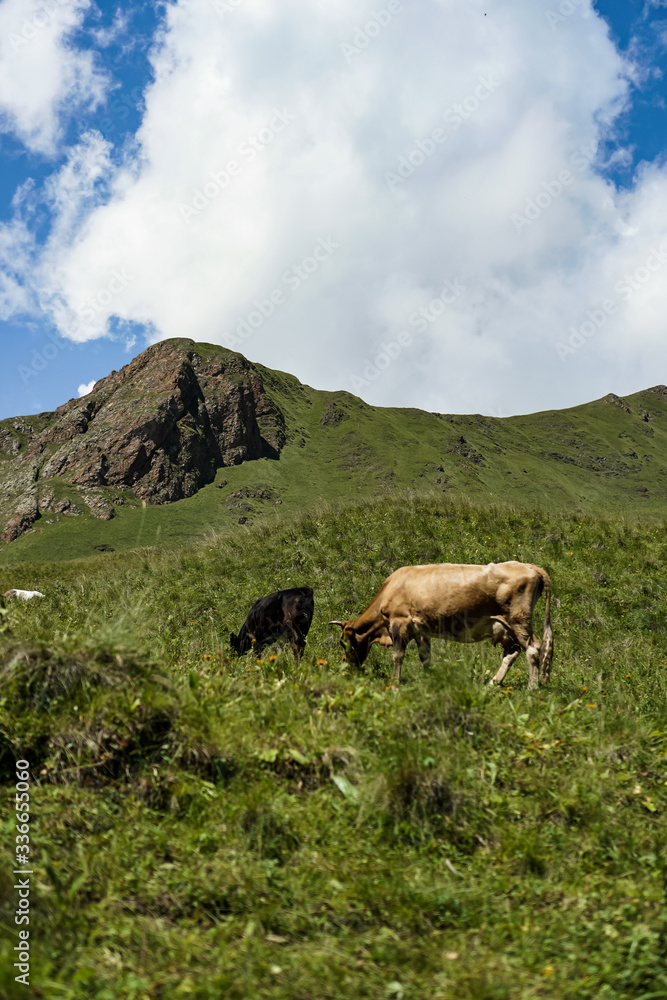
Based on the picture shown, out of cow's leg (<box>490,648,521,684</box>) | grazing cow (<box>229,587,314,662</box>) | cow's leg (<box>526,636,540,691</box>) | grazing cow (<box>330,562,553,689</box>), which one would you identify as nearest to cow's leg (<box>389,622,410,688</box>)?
grazing cow (<box>330,562,553,689</box>)

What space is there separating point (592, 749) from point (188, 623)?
459 inches

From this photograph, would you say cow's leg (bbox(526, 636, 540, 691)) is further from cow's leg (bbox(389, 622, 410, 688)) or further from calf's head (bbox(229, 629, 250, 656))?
calf's head (bbox(229, 629, 250, 656))

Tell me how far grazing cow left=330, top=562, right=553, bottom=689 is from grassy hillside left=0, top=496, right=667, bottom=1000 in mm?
1904

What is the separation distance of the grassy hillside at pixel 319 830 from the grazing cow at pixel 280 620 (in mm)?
4266

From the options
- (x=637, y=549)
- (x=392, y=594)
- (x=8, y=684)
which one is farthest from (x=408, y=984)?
(x=637, y=549)

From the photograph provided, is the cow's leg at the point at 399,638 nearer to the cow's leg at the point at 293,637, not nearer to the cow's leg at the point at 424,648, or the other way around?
the cow's leg at the point at 424,648

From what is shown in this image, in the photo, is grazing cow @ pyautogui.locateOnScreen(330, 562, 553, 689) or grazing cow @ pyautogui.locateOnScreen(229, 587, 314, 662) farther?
grazing cow @ pyautogui.locateOnScreen(229, 587, 314, 662)

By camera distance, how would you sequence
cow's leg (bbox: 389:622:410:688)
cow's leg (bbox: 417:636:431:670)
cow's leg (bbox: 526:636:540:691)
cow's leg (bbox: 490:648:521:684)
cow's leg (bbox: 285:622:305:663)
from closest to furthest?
cow's leg (bbox: 490:648:521:684), cow's leg (bbox: 526:636:540:691), cow's leg (bbox: 389:622:410:688), cow's leg (bbox: 417:636:431:670), cow's leg (bbox: 285:622:305:663)

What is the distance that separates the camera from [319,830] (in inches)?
166

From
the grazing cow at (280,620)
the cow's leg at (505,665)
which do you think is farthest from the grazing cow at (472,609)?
the grazing cow at (280,620)

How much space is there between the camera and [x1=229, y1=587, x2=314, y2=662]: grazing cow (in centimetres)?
1160

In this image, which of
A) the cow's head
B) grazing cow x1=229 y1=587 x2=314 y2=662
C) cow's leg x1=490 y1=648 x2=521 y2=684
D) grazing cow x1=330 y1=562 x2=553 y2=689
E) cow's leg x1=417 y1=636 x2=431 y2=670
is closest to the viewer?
cow's leg x1=490 y1=648 x2=521 y2=684

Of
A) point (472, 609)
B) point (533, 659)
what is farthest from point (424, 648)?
point (533, 659)

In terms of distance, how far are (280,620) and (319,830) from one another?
25.4 feet
